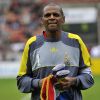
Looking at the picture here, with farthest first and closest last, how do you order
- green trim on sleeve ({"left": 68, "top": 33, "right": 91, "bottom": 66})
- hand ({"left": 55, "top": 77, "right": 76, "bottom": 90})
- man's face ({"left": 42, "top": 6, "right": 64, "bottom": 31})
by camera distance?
green trim on sleeve ({"left": 68, "top": 33, "right": 91, "bottom": 66}) → man's face ({"left": 42, "top": 6, "right": 64, "bottom": 31}) → hand ({"left": 55, "top": 77, "right": 76, "bottom": 90})

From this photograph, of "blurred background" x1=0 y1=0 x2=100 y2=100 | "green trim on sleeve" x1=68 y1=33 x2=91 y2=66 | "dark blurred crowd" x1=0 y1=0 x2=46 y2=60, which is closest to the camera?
"green trim on sleeve" x1=68 y1=33 x2=91 y2=66

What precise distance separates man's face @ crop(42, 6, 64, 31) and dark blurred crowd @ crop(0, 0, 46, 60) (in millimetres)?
26297

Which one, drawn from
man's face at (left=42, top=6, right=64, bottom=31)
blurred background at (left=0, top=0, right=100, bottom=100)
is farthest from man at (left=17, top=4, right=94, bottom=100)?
blurred background at (left=0, top=0, right=100, bottom=100)

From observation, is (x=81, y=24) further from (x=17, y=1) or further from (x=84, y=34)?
(x=17, y=1)

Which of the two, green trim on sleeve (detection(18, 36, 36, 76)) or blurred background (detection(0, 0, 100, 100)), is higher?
blurred background (detection(0, 0, 100, 100))

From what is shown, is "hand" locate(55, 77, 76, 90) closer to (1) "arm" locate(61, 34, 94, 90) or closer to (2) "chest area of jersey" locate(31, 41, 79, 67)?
(1) "arm" locate(61, 34, 94, 90)

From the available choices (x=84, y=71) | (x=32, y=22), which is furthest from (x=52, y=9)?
(x=32, y=22)

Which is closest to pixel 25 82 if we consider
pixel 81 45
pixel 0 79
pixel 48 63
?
pixel 48 63

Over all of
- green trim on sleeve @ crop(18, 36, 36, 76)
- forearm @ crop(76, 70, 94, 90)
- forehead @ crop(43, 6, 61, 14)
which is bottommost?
forearm @ crop(76, 70, 94, 90)

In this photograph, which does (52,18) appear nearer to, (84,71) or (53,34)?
(53,34)

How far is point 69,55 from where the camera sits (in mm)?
5145

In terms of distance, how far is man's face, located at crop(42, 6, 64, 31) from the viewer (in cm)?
507

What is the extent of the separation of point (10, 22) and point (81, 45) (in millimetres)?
29308

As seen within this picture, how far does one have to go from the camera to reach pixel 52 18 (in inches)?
199
